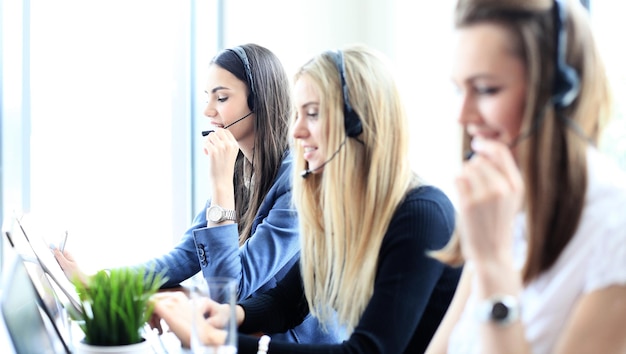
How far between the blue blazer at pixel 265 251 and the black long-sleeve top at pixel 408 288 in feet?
0.91

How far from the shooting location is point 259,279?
1.74 metres

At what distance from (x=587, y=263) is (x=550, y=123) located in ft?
0.58

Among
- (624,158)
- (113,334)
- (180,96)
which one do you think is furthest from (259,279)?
(180,96)

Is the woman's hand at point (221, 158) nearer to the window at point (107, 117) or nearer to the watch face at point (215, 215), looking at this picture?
the watch face at point (215, 215)

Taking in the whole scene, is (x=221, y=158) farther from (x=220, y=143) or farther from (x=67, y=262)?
(x=67, y=262)

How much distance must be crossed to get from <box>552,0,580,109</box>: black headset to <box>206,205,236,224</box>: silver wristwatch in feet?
3.66

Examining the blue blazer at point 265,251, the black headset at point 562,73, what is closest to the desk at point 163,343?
the blue blazer at point 265,251

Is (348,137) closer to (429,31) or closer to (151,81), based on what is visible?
(429,31)

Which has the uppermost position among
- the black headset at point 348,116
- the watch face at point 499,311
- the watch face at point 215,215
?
the black headset at point 348,116

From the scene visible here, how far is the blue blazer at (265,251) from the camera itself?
1600 millimetres

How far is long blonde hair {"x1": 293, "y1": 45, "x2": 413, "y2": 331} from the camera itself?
1.29m

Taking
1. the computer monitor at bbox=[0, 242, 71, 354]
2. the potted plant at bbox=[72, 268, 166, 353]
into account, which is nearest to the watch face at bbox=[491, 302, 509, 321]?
the potted plant at bbox=[72, 268, 166, 353]

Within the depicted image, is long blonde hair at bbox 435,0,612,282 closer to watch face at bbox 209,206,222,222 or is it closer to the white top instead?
the white top

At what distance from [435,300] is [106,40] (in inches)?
71.1
